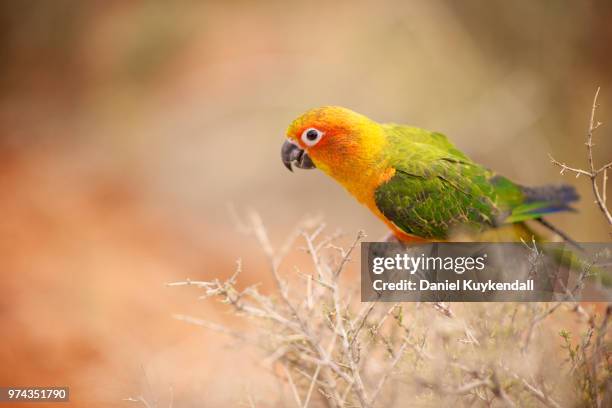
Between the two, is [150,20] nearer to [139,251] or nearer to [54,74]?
[54,74]

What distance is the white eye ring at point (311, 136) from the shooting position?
180cm

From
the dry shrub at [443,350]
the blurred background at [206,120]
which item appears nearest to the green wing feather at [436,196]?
the dry shrub at [443,350]

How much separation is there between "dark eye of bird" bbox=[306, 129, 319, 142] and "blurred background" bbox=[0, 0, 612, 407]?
1877 millimetres

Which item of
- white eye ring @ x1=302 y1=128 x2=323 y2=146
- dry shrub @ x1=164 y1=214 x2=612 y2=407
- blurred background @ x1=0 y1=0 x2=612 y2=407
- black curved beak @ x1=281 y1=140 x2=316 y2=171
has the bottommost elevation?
dry shrub @ x1=164 y1=214 x2=612 y2=407

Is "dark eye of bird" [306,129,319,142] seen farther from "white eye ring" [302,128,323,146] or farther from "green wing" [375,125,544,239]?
"green wing" [375,125,544,239]

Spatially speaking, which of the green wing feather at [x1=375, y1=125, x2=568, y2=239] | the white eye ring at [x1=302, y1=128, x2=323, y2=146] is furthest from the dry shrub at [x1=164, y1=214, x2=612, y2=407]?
the white eye ring at [x1=302, y1=128, x2=323, y2=146]

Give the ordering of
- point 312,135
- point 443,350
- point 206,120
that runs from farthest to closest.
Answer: point 206,120 < point 312,135 < point 443,350

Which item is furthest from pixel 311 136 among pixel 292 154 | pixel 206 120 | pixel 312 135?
pixel 206 120

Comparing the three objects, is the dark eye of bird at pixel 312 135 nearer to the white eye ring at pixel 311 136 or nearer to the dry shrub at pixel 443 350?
the white eye ring at pixel 311 136

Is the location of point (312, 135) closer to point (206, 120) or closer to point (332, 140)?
point (332, 140)

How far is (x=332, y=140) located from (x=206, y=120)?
3.87m

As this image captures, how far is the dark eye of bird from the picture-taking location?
1805mm

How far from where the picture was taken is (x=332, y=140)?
72.1 inches

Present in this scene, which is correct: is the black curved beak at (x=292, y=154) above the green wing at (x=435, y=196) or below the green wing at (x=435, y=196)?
above
